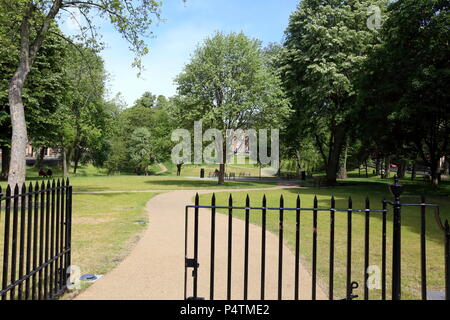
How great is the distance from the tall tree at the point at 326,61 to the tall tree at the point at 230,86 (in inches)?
106

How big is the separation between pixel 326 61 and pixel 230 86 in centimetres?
Result: 794

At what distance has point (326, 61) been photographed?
26.3 meters

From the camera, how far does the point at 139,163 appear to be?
5697 cm

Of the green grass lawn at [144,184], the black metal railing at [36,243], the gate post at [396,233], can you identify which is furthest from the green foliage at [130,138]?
the gate post at [396,233]

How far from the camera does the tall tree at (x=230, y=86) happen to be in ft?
86.2

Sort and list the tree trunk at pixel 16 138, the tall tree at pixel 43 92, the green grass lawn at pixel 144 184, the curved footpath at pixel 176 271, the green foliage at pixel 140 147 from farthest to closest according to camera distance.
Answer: the green foliage at pixel 140 147 < the tall tree at pixel 43 92 < the green grass lawn at pixel 144 184 < the tree trunk at pixel 16 138 < the curved footpath at pixel 176 271

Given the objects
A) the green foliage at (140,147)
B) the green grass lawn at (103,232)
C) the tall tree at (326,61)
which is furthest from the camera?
the green foliage at (140,147)

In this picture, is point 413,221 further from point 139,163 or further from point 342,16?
point 139,163

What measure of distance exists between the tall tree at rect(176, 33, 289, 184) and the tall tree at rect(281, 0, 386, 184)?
2.68 meters

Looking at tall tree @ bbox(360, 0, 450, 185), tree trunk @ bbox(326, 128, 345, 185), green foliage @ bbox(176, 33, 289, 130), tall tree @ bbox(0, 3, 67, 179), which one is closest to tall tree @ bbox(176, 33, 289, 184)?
green foliage @ bbox(176, 33, 289, 130)

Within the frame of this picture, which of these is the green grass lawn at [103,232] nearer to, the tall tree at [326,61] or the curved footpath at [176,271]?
the curved footpath at [176,271]

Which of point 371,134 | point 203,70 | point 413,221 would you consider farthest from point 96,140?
point 413,221

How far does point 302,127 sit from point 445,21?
1279cm

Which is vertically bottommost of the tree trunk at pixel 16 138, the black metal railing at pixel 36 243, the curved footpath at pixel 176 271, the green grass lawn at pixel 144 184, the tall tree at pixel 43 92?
the curved footpath at pixel 176 271
